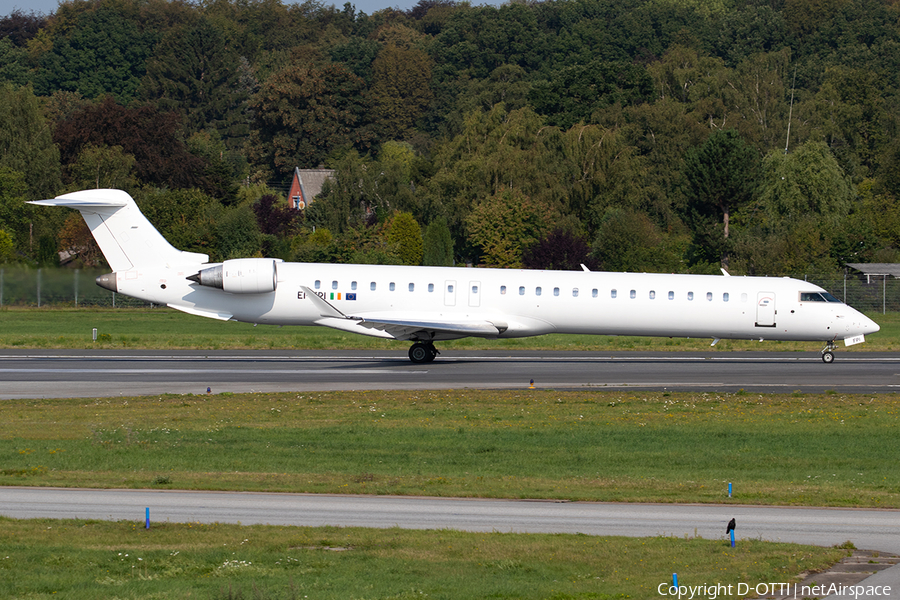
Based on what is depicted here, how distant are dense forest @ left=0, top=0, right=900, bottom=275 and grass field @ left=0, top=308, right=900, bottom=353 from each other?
3.45 metres

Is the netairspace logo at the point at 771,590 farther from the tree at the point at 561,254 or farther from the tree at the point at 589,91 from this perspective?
the tree at the point at 589,91

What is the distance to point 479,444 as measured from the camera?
19188mm

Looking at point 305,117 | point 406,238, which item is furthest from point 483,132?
point 305,117

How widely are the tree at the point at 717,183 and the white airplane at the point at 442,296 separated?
3748cm

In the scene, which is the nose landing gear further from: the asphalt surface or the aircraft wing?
the aircraft wing

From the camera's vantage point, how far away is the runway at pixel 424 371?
2767 cm

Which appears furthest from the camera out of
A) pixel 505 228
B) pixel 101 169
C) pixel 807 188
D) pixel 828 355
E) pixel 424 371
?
pixel 101 169

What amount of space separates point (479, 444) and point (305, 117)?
341 ft

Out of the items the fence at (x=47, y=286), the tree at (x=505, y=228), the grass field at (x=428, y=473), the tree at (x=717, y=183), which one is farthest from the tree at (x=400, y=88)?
the grass field at (x=428, y=473)

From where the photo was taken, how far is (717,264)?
6994 cm

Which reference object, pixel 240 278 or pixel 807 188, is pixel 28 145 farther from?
pixel 807 188

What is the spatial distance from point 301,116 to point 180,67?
94.1ft

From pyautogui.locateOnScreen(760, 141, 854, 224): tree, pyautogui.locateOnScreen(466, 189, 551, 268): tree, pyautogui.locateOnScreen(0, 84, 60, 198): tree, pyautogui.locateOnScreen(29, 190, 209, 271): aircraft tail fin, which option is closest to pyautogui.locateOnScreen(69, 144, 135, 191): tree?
pyautogui.locateOnScreen(0, 84, 60, 198): tree

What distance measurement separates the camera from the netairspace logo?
1030 cm
